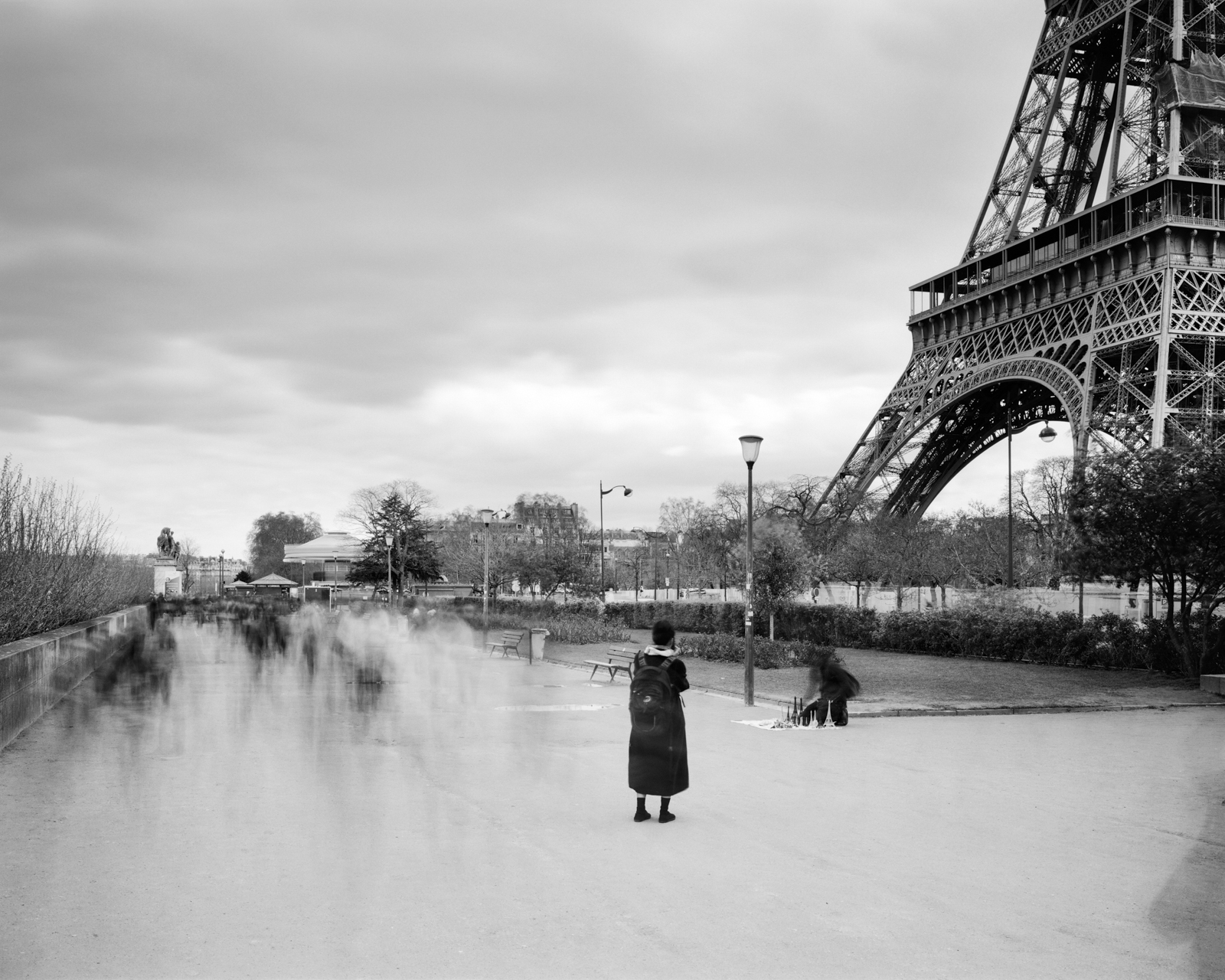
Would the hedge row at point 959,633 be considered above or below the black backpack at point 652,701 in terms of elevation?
below

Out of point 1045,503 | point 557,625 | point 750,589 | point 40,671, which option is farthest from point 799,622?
point 1045,503

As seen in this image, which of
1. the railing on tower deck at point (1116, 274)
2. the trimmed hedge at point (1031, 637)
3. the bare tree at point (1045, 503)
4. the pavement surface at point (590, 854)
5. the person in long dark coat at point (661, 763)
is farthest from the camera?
the bare tree at point (1045, 503)

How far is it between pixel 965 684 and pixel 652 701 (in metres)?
14.8

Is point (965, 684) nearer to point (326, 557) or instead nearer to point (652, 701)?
point (652, 701)

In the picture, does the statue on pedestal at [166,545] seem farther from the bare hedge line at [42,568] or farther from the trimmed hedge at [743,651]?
the trimmed hedge at [743,651]

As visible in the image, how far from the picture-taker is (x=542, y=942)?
5.73 meters

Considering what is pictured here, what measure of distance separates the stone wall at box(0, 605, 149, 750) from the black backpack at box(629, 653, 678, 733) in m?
6.92

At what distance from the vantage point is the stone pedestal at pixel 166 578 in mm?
75812

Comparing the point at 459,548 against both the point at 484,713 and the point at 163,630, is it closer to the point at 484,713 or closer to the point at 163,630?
the point at 163,630

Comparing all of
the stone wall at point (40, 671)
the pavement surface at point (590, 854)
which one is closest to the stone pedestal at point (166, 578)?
the stone wall at point (40, 671)

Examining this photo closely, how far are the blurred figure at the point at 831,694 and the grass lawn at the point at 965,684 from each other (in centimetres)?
160

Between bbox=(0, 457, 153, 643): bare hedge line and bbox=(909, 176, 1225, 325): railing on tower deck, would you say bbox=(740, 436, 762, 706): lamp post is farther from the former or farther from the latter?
bbox=(909, 176, 1225, 325): railing on tower deck

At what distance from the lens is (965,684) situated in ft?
71.8

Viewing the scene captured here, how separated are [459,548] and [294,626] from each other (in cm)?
5527
